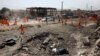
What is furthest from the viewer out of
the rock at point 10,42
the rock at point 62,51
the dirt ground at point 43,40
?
the rock at point 10,42

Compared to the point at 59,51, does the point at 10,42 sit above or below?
above

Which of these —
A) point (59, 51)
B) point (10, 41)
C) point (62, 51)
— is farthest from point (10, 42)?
point (62, 51)

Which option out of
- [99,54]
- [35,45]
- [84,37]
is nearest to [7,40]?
[35,45]

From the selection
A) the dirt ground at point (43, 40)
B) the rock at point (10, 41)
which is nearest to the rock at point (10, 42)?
the rock at point (10, 41)

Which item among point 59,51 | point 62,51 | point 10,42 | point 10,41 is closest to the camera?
point 59,51

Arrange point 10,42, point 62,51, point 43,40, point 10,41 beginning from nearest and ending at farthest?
point 62,51 < point 10,42 < point 10,41 < point 43,40

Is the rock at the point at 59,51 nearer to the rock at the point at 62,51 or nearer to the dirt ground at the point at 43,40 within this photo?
the rock at the point at 62,51

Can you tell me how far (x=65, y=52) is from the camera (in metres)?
18.1

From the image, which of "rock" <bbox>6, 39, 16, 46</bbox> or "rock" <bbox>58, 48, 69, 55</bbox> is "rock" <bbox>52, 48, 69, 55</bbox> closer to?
"rock" <bbox>58, 48, 69, 55</bbox>

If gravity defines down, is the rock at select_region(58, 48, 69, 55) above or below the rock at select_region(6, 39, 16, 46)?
below

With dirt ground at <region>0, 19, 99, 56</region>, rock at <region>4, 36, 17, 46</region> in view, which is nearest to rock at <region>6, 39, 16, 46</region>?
rock at <region>4, 36, 17, 46</region>

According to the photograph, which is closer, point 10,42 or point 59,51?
point 59,51

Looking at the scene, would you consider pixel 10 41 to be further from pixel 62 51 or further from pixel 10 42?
pixel 62 51

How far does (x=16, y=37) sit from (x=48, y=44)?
15.1 ft
